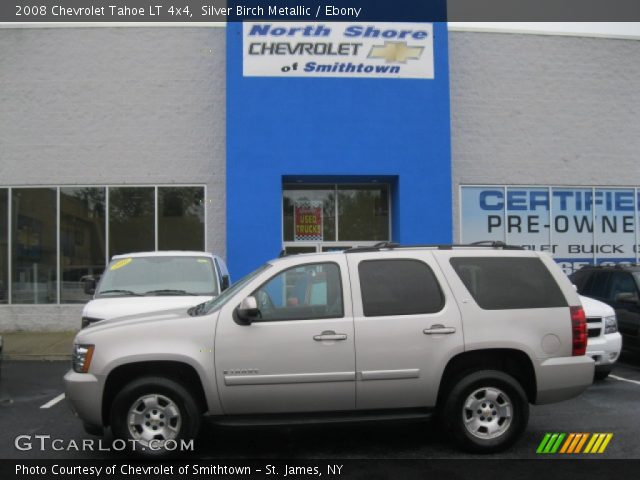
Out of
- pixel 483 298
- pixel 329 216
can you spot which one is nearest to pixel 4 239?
pixel 329 216

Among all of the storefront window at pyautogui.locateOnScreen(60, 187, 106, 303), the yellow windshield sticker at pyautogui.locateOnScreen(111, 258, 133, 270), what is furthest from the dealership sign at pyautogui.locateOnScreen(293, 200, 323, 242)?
the yellow windshield sticker at pyautogui.locateOnScreen(111, 258, 133, 270)

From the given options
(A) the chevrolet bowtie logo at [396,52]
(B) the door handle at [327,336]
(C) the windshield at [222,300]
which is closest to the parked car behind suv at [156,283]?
(C) the windshield at [222,300]

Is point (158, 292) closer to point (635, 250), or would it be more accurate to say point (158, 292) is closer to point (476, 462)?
point (476, 462)

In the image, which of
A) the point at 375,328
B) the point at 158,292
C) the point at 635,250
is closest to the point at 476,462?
the point at 375,328

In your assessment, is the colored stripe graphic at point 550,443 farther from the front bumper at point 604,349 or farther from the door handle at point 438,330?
the front bumper at point 604,349

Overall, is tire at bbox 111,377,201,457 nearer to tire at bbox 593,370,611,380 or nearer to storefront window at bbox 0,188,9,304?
tire at bbox 593,370,611,380

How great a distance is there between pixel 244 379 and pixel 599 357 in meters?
5.39

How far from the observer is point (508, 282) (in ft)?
17.6

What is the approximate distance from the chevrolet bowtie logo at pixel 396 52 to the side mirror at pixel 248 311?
1034 cm

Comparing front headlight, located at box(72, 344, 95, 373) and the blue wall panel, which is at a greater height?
the blue wall panel

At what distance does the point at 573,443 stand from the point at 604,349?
2.81 metres

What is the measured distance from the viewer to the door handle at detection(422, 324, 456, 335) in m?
5.05

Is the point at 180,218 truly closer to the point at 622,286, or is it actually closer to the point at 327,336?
the point at 622,286

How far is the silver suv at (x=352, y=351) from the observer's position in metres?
4.88
